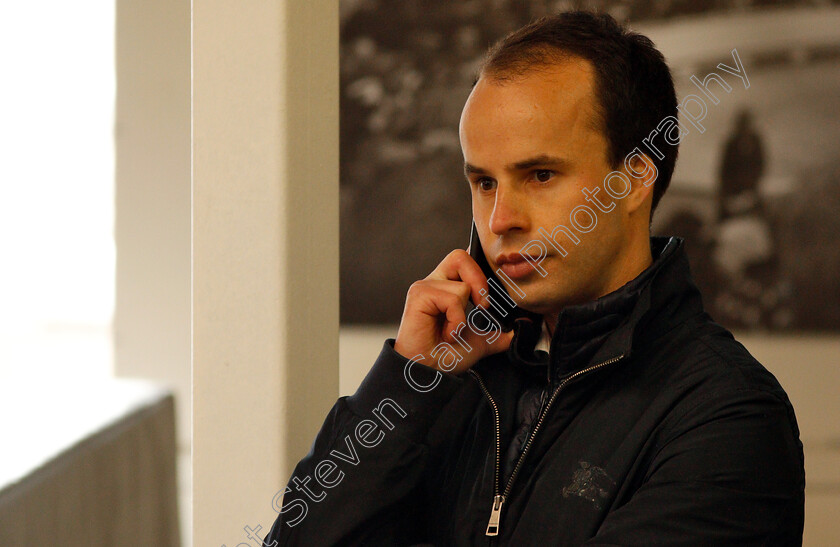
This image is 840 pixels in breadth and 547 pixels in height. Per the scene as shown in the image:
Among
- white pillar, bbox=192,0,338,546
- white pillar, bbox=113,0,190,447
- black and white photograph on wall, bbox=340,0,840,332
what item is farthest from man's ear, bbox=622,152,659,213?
white pillar, bbox=113,0,190,447

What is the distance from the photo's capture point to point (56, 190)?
379 cm

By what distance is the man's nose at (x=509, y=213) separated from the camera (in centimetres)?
115

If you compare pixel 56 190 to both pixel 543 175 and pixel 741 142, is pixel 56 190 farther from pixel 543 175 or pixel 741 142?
pixel 543 175

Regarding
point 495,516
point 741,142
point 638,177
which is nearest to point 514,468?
point 495,516

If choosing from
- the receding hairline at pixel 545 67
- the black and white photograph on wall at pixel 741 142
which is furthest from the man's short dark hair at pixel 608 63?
the black and white photograph on wall at pixel 741 142

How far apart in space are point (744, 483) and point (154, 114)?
317 centimetres

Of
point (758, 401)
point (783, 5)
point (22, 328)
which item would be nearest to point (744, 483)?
point (758, 401)

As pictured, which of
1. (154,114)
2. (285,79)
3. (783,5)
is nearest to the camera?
(285,79)

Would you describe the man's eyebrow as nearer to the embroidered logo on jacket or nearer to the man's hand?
the man's hand

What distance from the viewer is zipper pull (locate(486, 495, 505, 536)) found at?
3.56 feet

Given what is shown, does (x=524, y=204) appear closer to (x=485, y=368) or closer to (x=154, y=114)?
(x=485, y=368)

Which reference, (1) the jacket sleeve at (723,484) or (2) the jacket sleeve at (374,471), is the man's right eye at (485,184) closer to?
(2) the jacket sleeve at (374,471)

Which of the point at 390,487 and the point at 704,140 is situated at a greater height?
the point at 704,140

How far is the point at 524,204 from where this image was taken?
116cm
